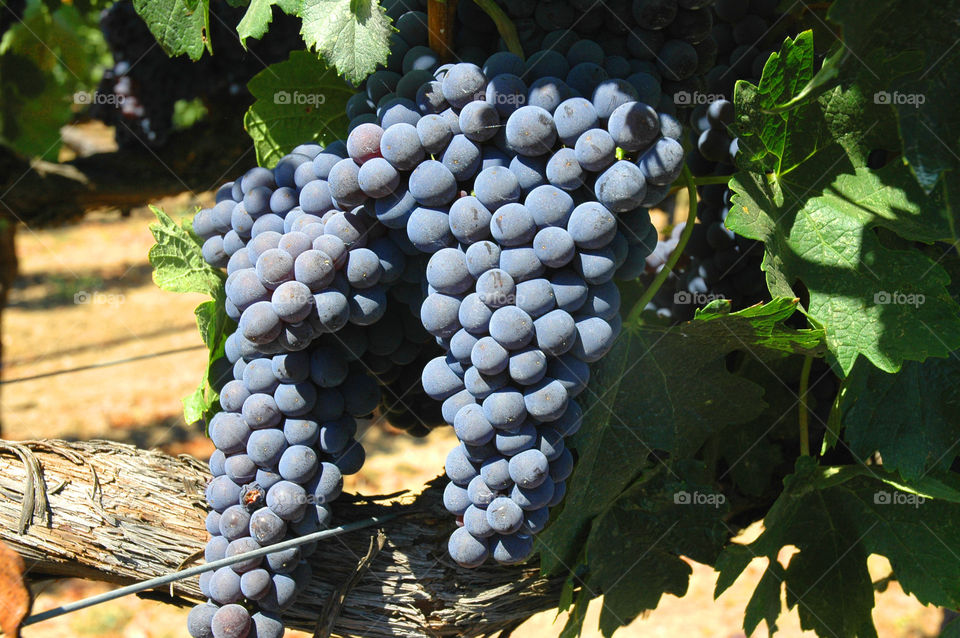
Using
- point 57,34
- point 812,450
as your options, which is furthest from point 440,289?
point 57,34

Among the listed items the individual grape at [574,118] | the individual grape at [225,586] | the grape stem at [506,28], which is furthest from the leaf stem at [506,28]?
the individual grape at [225,586]

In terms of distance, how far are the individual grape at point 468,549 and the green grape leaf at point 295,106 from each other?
1.72 feet

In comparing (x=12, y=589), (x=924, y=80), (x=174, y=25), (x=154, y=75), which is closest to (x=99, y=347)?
(x=154, y=75)

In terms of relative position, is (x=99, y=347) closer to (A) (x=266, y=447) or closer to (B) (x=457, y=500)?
(A) (x=266, y=447)

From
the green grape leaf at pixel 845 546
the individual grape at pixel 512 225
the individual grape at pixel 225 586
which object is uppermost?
the individual grape at pixel 512 225

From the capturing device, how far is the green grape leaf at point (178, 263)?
Result: 40.1 inches

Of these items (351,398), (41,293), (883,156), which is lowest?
(351,398)

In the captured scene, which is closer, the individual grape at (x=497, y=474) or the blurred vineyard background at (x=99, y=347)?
the individual grape at (x=497, y=474)

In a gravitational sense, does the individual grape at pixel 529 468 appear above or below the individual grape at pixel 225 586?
above

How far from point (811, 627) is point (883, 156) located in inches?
25.2

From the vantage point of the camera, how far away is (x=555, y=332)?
77cm

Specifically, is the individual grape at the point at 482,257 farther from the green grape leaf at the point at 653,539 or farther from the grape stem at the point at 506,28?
→ the green grape leaf at the point at 653,539

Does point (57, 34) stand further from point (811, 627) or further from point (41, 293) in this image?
point (41, 293)

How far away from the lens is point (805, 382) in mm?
1037
